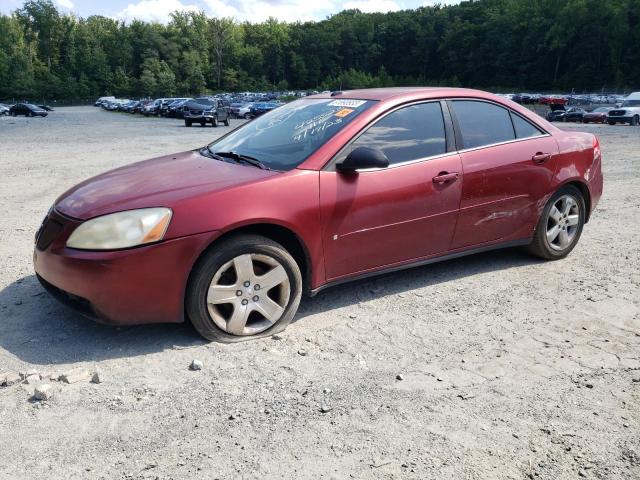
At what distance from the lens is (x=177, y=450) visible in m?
2.62

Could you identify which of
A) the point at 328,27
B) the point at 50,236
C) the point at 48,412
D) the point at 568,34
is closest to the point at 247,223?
the point at 50,236

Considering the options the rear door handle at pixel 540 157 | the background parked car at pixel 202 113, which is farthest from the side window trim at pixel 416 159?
the background parked car at pixel 202 113

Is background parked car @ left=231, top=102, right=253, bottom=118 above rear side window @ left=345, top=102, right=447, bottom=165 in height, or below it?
above

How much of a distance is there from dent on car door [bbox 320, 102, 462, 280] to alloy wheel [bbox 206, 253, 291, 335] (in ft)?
1.33

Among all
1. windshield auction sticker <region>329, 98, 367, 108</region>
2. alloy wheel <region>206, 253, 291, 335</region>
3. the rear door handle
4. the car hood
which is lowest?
alloy wheel <region>206, 253, 291, 335</region>

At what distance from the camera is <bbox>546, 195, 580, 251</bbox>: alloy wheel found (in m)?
5.29

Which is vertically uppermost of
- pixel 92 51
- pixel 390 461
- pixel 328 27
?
pixel 328 27

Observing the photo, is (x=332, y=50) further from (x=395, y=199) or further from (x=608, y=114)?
(x=395, y=199)

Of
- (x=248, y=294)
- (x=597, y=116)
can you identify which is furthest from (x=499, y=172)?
(x=597, y=116)

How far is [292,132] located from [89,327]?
2034 mm

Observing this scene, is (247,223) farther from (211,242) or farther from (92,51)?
(92,51)

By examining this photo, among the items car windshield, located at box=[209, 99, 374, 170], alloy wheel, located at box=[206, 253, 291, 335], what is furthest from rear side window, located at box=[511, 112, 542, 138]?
alloy wheel, located at box=[206, 253, 291, 335]

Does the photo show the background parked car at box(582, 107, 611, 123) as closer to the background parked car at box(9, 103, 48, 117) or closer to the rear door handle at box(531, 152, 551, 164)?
the rear door handle at box(531, 152, 551, 164)

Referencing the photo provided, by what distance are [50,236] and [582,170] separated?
4520 millimetres
